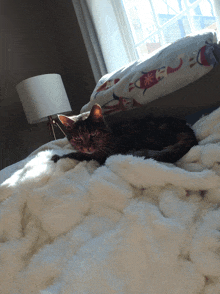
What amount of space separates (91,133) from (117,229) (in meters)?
0.62

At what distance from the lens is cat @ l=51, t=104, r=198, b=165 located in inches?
36.7

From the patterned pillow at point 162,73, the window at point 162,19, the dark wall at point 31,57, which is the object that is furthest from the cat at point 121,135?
the dark wall at point 31,57

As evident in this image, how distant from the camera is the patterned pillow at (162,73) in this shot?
0.99 meters

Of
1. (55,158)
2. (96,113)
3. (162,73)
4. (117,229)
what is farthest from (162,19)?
(117,229)

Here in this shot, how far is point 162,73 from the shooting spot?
108cm

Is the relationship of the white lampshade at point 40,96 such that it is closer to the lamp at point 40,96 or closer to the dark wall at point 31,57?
the lamp at point 40,96

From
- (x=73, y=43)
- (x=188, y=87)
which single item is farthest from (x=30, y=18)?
(x=188, y=87)

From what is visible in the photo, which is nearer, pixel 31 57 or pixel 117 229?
pixel 117 229

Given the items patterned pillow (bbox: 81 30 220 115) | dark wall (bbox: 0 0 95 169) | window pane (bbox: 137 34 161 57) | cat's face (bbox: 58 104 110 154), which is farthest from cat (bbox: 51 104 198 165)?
dark wall (bbox: 0 0 95 169)

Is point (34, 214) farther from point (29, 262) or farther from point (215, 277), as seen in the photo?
point (215, 277)

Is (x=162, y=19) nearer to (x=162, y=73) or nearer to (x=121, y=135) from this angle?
(x=162, y=73)

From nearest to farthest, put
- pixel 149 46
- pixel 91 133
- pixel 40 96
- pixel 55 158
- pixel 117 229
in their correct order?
pixel 117 229
pixel 55 158
pixel 91 133
pixel 40 96
pixel 149 46

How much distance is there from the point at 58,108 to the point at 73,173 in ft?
4.45

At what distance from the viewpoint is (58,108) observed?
1973mm
